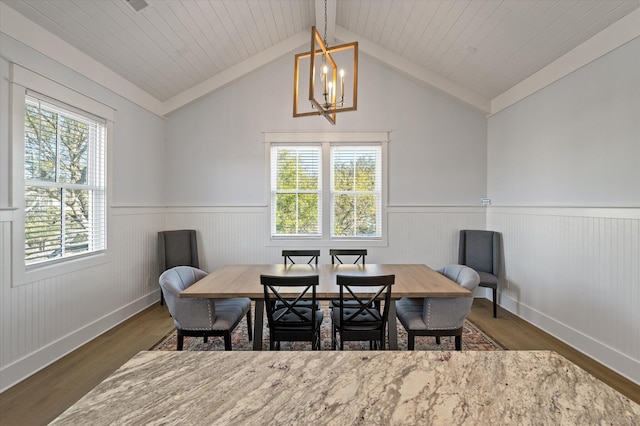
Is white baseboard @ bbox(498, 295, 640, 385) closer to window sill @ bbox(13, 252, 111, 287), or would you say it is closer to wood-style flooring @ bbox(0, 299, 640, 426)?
wood-style flooring @ bbox(0, 299, 640, 426)

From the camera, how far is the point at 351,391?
28.7 inches

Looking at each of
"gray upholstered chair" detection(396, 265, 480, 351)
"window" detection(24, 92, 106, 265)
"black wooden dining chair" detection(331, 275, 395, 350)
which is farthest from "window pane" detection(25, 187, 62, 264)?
"gray upholstered chair" detection(396, 265, 480, 351)

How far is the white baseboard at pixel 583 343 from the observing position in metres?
2.45

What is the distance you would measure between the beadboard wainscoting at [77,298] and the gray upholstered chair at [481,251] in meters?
4.41

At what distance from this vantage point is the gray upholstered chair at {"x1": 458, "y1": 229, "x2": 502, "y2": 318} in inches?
164

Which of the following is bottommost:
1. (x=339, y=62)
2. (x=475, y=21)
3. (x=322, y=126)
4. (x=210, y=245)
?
(x=210, y=245)

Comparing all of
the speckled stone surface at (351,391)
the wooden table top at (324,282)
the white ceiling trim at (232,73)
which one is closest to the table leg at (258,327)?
the wooden table top at (324,282)

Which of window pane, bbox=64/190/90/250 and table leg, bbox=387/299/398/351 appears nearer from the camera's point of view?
table leg, bbox=387/299/398/351

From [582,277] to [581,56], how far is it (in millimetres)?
2094

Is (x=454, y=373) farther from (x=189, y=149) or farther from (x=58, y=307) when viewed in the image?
(x=189, y=149)

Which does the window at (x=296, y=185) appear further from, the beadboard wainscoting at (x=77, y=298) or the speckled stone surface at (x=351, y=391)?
the speckled stone surface at (x=351, y=391)

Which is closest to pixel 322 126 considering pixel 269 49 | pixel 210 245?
pixel 269 49

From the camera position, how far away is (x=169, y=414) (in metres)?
0.65

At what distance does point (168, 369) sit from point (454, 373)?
0.76 meters
